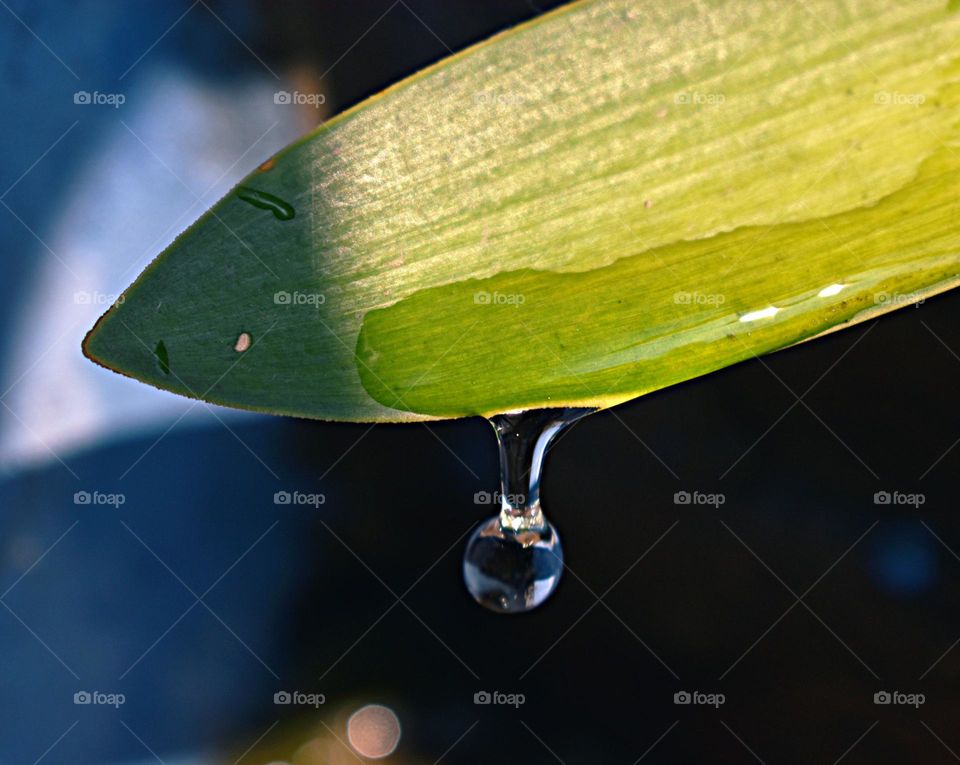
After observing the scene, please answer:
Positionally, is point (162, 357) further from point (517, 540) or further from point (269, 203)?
point (517, 540)

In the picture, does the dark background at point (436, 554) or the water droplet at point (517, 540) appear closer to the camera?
the water droplet at point (517, 540)

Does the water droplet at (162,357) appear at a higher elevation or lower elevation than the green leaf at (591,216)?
lower

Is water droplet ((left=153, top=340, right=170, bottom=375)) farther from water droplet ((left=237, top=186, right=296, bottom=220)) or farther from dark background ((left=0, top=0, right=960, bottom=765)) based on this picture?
dark background ((left=0, top=0, right=960, bottom=765))

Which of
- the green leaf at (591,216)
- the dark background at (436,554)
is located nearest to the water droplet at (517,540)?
the green leaf at (591,216)

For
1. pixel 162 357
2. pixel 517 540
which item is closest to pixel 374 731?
pixel 517 540

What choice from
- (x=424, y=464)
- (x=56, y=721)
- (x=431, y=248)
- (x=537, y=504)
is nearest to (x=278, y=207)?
(x=431, y=248)

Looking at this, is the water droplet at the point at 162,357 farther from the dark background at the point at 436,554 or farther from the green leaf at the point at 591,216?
the dark background at the point at 436,554
